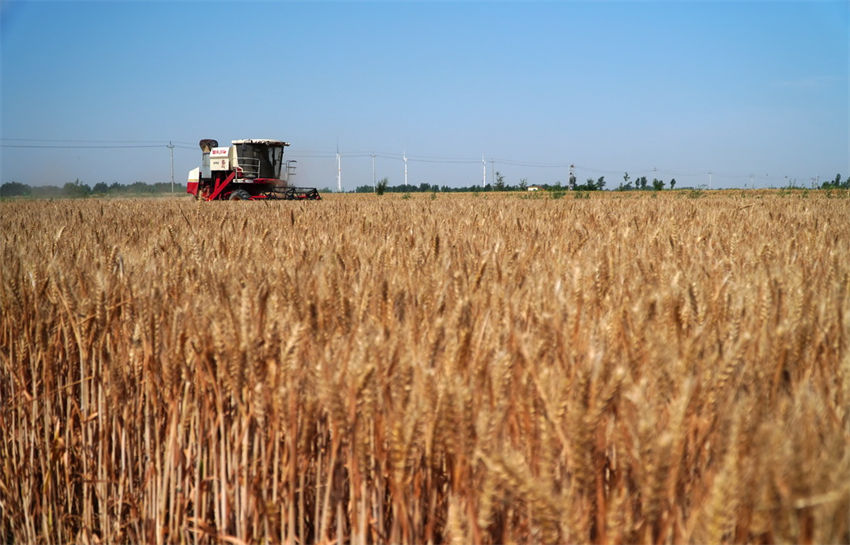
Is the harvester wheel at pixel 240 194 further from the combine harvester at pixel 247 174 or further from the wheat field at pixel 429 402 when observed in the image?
the wheat field at pixel 429 402

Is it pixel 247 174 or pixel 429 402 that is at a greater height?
pixel 247 174

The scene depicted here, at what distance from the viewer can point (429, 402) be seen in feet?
3.35

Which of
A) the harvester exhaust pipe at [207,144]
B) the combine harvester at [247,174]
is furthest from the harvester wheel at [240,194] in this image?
the harvester exhaust pipe at [207,144]

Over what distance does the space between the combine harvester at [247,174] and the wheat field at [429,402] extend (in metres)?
16.7

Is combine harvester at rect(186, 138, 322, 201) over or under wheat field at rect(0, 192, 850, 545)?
over

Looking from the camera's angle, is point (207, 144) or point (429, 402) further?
point (207, 144)

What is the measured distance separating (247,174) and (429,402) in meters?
20.0

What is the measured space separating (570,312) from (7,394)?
6.59ft

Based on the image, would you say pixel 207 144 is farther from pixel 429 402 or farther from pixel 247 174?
pixel 429 402

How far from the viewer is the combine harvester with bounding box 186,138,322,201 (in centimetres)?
1906

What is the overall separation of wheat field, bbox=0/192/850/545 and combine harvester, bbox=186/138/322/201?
54.8ft

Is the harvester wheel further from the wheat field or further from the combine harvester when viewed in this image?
the wheat field

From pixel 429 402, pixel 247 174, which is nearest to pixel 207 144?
pixel 247 174

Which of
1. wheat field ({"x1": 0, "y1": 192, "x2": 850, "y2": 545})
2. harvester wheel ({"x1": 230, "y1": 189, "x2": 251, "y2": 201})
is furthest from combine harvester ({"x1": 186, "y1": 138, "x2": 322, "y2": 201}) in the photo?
wheat field ({"x1": 0, "y1": 192, "x2": 850, "y2": 545})
